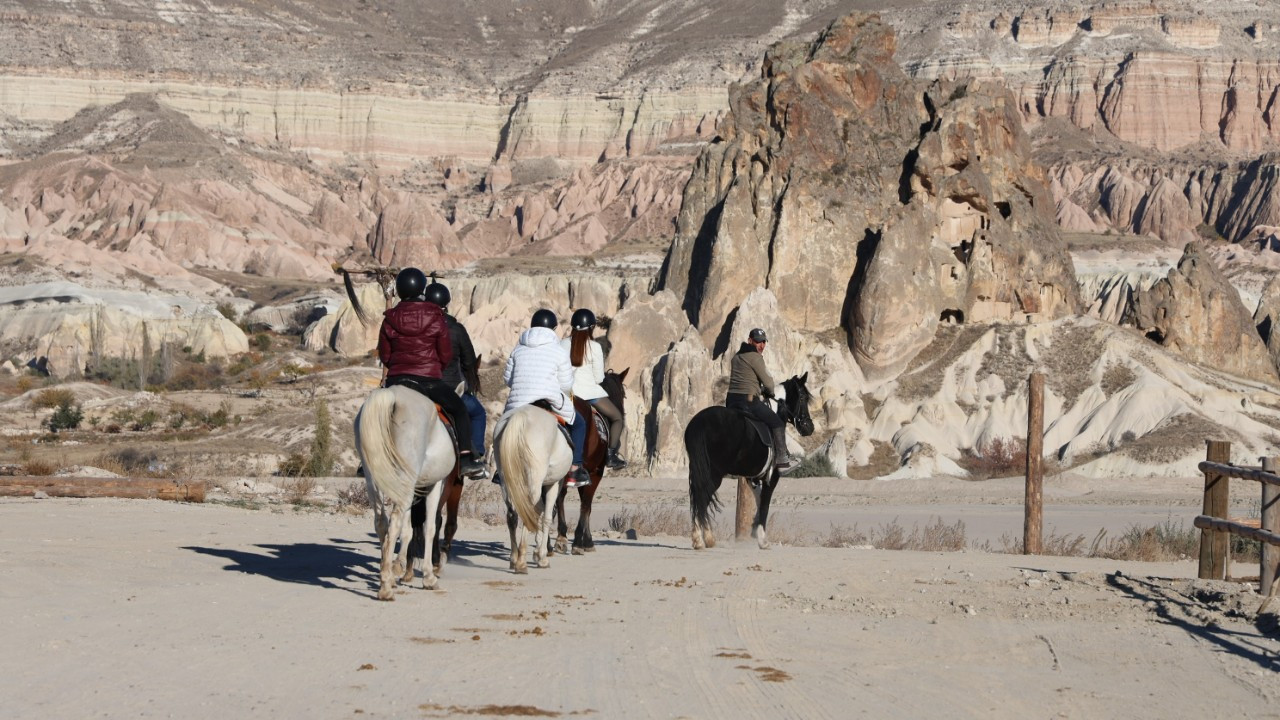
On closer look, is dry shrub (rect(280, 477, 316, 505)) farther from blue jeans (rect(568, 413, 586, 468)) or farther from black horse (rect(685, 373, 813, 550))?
blue jeans (rect(568, 413, 586, 468))

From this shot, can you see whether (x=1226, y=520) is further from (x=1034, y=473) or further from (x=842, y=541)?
(x=842, y=541)

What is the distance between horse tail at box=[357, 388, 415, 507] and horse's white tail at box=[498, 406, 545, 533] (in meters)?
1.68

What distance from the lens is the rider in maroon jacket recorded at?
527 inches

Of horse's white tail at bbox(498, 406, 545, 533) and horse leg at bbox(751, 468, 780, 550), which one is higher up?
horse's white tail at bbox(498, 406, 545, 533)

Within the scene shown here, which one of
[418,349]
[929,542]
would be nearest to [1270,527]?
[418,349]

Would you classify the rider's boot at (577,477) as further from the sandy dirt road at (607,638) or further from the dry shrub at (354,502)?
the dry shrub at (354,502)

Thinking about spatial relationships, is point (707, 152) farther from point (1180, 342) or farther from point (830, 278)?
point (1180, 342)

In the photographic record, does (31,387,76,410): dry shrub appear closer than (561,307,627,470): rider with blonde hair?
No

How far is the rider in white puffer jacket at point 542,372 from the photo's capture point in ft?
48.6

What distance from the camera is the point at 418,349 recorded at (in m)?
13.4

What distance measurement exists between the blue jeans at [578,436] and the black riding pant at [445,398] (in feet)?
6.30

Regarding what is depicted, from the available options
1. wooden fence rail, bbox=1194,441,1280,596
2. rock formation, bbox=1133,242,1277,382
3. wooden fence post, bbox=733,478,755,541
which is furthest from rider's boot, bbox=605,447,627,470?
rock formation, bbox=1133,242,1277,382

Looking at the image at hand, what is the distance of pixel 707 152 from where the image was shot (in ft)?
202

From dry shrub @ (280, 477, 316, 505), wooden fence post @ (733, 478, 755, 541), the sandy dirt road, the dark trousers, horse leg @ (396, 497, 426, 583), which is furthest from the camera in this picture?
dry shrub @ (280, 477, 316, 505)
